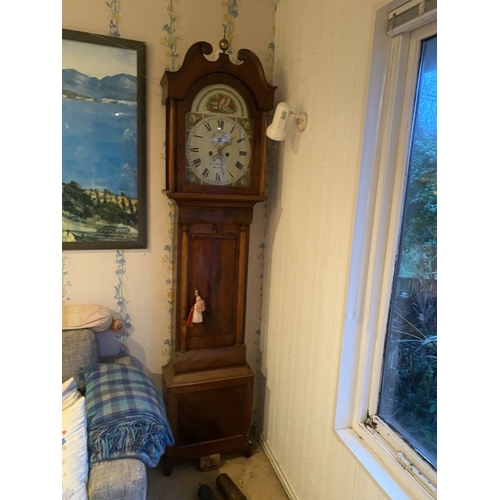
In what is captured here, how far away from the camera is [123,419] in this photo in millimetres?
1345

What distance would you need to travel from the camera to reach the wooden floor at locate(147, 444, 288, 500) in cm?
178

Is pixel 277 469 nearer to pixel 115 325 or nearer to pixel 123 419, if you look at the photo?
pixel 123 419

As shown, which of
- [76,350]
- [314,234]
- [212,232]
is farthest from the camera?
[212,232]

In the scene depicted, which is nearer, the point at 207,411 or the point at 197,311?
the point at 197,311

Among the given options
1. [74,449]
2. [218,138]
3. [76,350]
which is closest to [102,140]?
[218,138]

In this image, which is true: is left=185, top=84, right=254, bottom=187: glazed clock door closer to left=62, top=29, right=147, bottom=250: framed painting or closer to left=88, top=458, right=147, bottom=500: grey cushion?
left=62, top=29, right=147, bottom=250: framed painting

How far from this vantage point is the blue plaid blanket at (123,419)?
130 cm

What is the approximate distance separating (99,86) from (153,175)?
44cm

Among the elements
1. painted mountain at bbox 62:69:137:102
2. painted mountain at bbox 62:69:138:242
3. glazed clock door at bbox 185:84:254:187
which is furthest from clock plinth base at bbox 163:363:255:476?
painted mountain at bbox 62:69:137:102

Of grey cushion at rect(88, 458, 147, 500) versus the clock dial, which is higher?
the clock dial

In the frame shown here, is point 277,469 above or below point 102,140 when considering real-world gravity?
below

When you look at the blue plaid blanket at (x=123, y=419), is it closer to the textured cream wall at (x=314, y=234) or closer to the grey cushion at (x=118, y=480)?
the grey cushion at (x=118, y=480)
